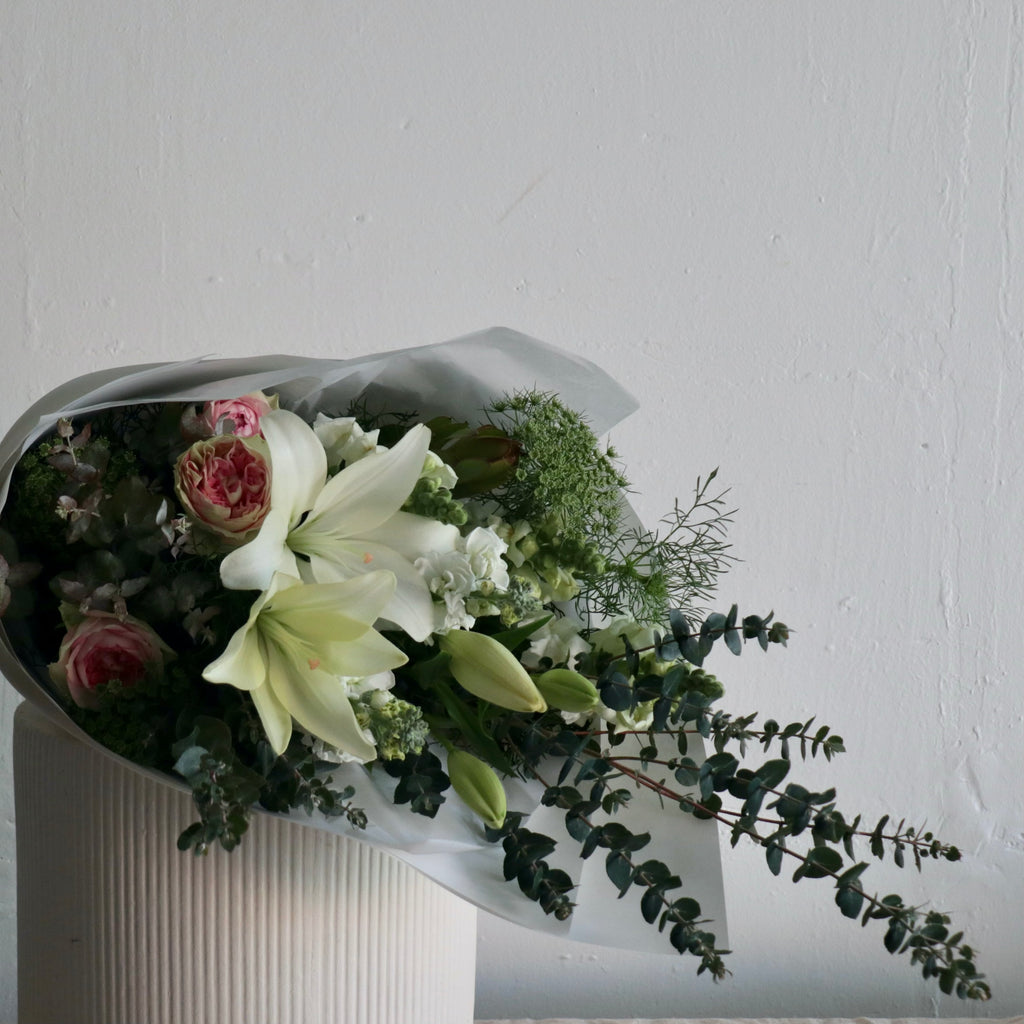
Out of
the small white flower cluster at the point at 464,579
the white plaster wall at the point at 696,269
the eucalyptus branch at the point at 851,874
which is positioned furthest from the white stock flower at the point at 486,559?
the white plaster wall at the point at 696,269

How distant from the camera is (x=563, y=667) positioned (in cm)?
50

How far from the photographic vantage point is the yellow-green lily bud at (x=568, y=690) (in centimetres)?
47

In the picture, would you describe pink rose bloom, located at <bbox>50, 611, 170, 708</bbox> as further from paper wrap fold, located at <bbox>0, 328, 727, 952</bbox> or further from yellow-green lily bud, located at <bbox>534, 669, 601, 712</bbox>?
yellow-green lily bud, located at <bbox>534, 669, 601, 712</bbox>

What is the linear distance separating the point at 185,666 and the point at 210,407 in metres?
0.12

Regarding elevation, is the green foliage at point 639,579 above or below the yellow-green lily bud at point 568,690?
above

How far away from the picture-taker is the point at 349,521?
0.46 metres

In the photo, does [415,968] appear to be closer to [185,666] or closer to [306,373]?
[185,666]

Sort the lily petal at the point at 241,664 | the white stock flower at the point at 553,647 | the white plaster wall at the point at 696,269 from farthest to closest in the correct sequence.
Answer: the white plaster wall at the point at 696,269 < the white stock flower at the point at 553,647 < the lily petal at the point at 241,664

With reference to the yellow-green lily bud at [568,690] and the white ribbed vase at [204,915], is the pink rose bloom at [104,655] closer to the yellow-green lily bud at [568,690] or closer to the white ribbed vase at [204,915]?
the white ribbed vase at [204,915]

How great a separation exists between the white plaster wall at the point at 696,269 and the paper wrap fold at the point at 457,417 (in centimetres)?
33

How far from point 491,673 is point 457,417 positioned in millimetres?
169

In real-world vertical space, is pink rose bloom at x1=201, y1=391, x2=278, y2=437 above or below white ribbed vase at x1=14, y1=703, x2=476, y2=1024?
above

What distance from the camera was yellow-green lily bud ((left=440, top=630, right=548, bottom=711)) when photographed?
1.48 ft

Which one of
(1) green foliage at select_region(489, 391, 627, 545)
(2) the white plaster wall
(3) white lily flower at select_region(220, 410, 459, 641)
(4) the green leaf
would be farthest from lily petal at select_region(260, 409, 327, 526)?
(2) the white plaster wall
